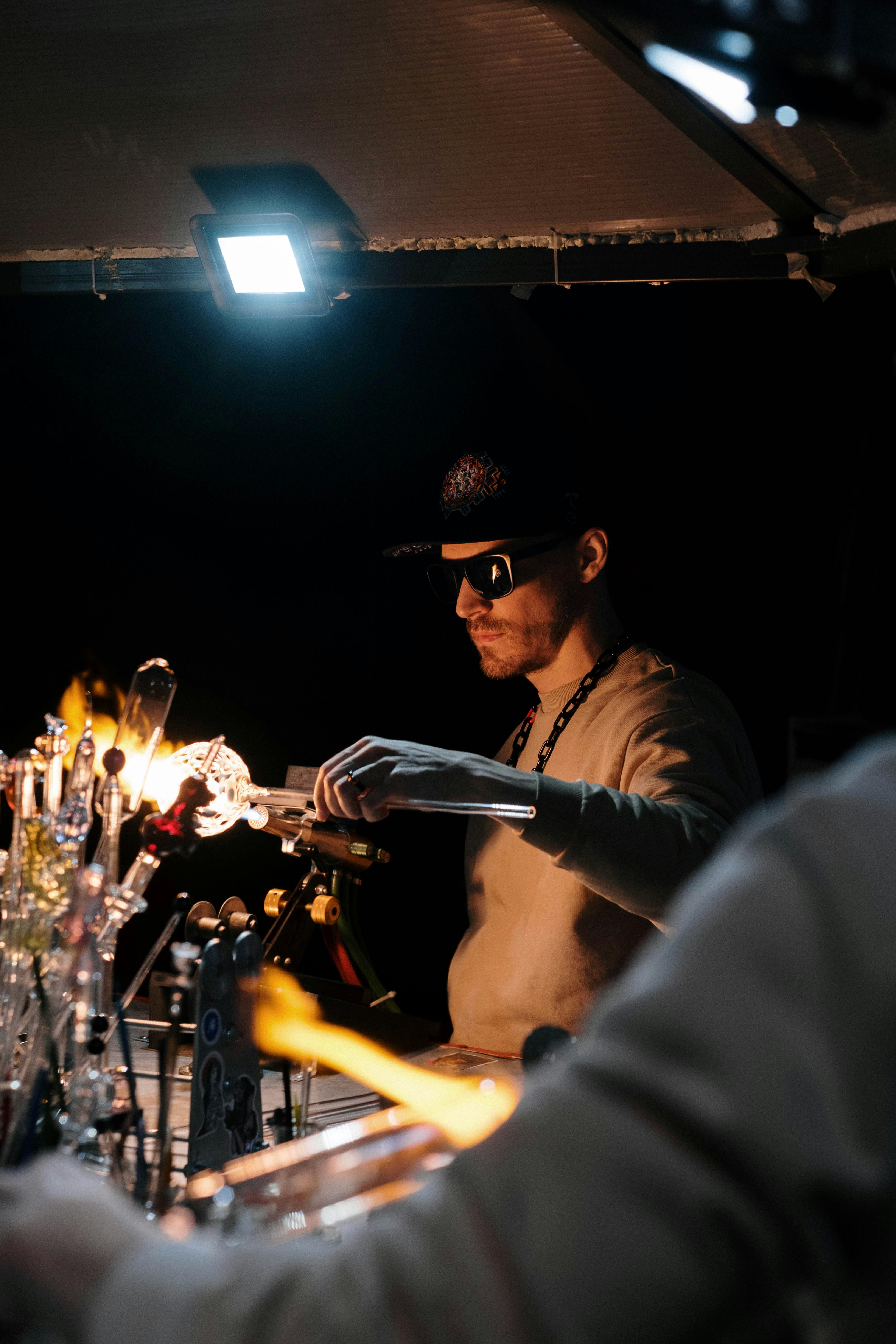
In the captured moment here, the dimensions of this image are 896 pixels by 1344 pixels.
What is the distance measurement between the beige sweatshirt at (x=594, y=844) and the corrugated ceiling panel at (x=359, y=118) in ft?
3.40

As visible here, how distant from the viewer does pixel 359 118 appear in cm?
201

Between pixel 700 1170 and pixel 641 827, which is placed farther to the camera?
pixel 641 827

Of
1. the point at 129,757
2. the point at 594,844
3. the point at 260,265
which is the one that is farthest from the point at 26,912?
the point at 260,265

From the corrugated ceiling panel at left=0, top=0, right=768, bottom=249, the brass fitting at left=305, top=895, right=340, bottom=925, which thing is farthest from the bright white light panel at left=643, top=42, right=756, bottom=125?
the brass fitting at left=305, top=895, right=340, bottom=925

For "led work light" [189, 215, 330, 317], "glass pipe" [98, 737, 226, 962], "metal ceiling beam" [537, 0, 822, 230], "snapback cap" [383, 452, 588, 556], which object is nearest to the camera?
"glass pipe" [98, 737, 226, 962]

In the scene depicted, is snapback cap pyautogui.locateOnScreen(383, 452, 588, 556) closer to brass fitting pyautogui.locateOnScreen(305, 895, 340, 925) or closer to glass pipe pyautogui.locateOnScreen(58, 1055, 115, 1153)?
brass fitting pyautogui.locateOnScreen(305, 895, 340, 925)

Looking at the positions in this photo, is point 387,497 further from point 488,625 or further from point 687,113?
point 687,113

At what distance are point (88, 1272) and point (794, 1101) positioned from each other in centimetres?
38

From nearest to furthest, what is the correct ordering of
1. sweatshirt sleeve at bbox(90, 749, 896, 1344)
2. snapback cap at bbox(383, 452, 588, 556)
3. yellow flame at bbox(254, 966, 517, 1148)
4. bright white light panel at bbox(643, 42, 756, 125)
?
sweatshirt sleeve at bbox(90, 749, 896, 1344)
yellow flame at bbox(254, 966, 517, 1148)
bright white light panel at bbox(643, 42, 756, 125)
snapback cap at bbox(383, 452, 588, 556)

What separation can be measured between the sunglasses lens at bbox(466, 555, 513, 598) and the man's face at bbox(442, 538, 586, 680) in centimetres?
9

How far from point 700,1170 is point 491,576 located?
207 centimetres

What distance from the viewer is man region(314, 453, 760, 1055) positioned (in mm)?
1902

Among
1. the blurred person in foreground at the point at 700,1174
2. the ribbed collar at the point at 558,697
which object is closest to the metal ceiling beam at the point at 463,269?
the ribbed collar at the point at 558,697

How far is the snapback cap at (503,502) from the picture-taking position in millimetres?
2564
